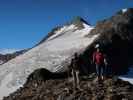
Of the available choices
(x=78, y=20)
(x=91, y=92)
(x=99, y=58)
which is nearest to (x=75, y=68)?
(x=99, y=58)

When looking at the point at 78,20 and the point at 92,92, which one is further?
the point at 78,20

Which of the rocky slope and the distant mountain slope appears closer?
the rocky slope

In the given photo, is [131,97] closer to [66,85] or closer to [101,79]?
[101,79]

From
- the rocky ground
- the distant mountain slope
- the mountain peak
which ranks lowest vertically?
the rocky ground

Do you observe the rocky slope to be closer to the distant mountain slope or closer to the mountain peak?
the distant mountain slope

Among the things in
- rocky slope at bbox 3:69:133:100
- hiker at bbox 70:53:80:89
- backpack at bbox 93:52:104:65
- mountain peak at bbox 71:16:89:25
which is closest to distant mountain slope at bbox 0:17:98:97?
mountain peak at bbox 71:16:89:25

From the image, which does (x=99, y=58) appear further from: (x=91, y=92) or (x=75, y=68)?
(x=91, y=92)

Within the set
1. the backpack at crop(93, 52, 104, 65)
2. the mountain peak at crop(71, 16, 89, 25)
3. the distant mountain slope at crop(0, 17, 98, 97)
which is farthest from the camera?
the mountain peak at crop(71, 16, 89, 25)

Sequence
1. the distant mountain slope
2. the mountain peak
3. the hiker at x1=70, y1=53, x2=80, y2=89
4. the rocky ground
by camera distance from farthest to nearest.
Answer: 1. the mountain peak
2. the distant mountain slope
3. the hiker at x1=70, y1=53, x2=80, y2=89
4. the rocky ground

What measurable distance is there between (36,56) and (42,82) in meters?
66.4

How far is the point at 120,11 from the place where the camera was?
487 feet

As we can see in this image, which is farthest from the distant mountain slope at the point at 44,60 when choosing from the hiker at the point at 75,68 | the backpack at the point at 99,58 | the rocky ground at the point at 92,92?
the backpack at the point at 99,58

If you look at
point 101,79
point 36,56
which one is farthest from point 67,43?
point 101,79

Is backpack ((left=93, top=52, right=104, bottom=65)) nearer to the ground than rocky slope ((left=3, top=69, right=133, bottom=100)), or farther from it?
farther from it
